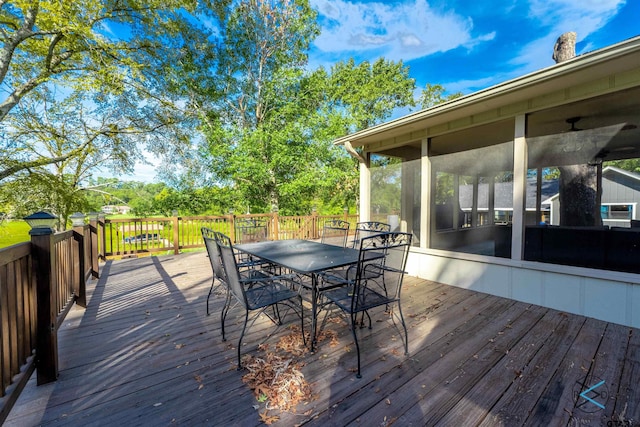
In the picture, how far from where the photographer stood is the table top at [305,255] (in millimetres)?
2285

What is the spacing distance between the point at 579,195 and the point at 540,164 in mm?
1145

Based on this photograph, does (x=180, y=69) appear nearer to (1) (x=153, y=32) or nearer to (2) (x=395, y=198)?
(1) (x=153, y=32)

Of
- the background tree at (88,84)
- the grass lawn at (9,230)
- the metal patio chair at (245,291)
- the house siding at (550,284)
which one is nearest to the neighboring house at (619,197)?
the house siding at (550,284)

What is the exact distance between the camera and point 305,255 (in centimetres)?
283

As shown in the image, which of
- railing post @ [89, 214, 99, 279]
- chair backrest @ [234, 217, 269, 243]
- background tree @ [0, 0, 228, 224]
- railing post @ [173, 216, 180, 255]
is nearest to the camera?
chair backrest @ [234, 217, 269, 243]

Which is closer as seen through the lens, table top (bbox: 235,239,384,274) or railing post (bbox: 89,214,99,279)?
table top (bbox: 235,239,384,274)

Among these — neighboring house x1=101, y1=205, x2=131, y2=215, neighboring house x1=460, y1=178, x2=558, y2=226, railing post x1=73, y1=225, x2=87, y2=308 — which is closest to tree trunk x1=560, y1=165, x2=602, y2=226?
neighboring house x1=460, y1=178, x2=558, y2=226

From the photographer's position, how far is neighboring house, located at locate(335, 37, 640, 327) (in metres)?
2.77

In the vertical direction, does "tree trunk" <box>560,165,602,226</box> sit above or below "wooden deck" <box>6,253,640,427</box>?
above

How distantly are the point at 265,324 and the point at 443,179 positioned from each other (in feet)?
13.9

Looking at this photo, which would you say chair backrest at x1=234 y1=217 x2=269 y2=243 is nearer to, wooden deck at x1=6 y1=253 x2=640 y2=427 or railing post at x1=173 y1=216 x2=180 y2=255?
wooden deck at x1=6 y1=253 x2=640 y2=427

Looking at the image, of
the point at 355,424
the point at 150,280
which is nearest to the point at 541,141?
the point at 355,424

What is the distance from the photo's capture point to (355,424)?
1409 millimetres

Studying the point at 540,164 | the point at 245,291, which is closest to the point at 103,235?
the point at 245,291
